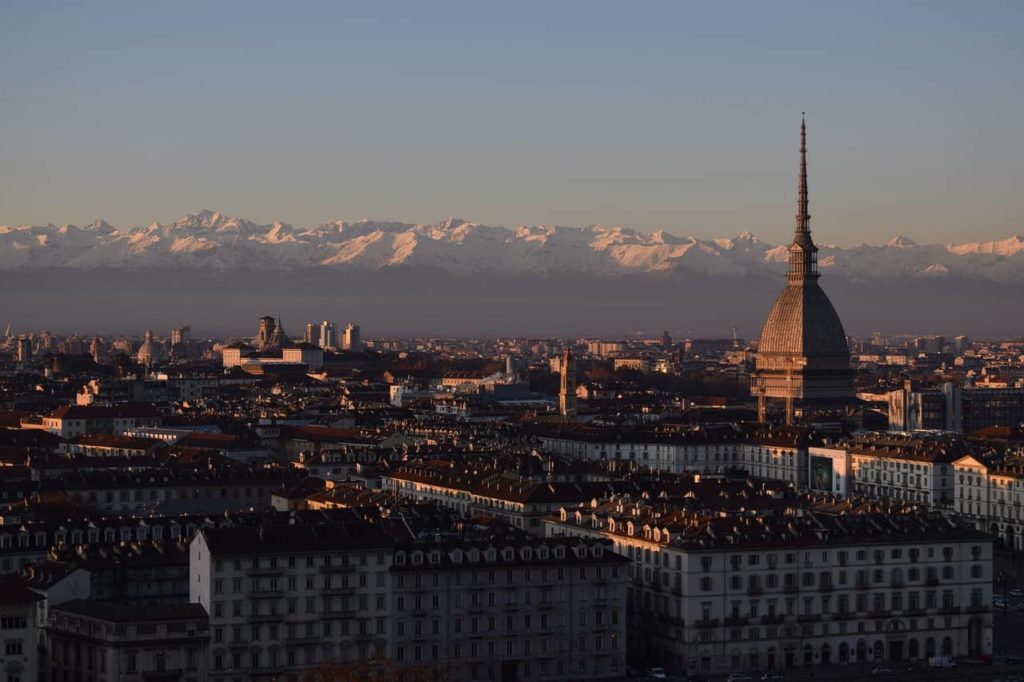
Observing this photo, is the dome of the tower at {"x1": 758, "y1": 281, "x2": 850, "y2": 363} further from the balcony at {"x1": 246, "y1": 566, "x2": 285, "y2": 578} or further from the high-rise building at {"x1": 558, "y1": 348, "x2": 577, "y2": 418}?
the balcony at {"x1": 246, "y1": 566, "x2": 285, "y2": 578}

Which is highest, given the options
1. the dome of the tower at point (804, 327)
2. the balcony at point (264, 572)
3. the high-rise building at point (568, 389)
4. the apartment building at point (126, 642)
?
the dome of the tower at point (804, 327)

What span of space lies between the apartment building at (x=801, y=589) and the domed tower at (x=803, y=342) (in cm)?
10729

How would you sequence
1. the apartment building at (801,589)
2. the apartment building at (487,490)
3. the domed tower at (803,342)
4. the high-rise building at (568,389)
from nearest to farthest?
the apartment building at (801,589) < the apartment building at (487,490) < the high-rise building at (568,389) < the domed tower at (803,342)

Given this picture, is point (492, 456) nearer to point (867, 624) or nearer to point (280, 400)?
point (867, 624)

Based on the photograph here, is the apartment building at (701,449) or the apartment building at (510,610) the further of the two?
the apartment building at (701,449)

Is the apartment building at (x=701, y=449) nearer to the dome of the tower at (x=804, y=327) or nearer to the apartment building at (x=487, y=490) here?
the apartment building at (x=487, y=490)

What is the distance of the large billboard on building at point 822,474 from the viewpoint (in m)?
104

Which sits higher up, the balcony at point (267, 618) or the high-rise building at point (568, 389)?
the high-rise building at point (568, 389)

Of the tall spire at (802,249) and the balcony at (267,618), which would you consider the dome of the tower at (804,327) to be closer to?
the tall spire at (802,249)

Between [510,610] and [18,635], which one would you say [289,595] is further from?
[18,635]

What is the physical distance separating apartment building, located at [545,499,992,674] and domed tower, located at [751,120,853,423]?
352ft

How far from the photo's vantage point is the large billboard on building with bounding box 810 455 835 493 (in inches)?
4112

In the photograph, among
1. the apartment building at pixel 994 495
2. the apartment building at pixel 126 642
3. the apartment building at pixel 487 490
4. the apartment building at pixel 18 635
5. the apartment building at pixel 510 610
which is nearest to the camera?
the apartment building at pixel 126 642

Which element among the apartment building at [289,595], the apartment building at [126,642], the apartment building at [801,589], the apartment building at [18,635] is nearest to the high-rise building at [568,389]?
the apartment building at [801,589]
